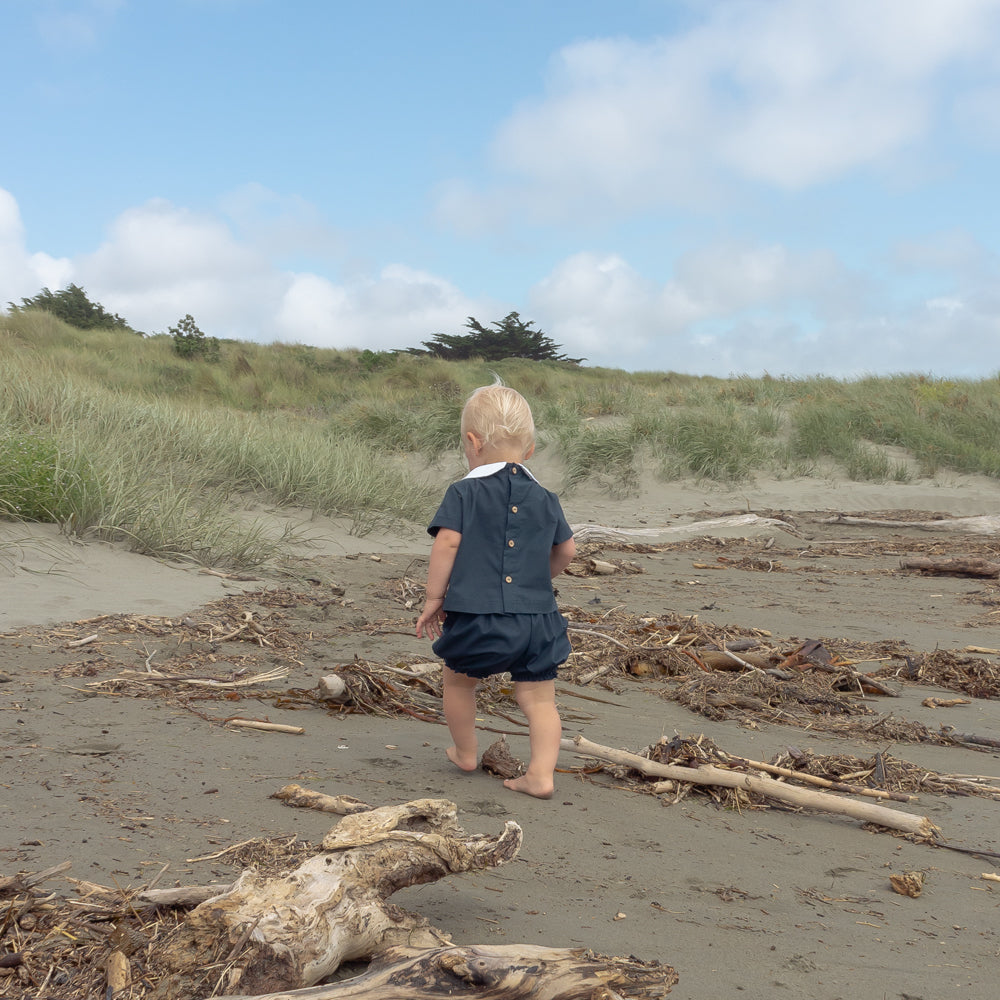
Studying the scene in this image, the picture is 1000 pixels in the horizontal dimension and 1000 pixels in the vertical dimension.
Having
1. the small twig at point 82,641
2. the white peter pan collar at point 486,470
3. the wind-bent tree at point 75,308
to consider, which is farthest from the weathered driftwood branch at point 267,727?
the wind-bent tree at point 75,308

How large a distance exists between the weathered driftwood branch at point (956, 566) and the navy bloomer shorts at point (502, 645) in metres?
6.51

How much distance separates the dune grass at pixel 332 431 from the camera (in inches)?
261

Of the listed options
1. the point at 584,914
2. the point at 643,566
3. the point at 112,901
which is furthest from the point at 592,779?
the point at 643,566

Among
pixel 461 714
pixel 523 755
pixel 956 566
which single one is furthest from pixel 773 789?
pixel 956 566

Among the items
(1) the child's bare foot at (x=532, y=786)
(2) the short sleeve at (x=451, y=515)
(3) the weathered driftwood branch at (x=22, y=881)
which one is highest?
(2) the short sleeve at (x=451, y=515)

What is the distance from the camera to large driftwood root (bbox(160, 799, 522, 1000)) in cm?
161

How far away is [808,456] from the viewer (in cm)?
1478

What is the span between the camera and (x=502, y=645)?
9.89ft

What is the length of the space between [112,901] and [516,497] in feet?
5.77

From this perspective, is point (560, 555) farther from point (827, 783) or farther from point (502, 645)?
point (827, 783)

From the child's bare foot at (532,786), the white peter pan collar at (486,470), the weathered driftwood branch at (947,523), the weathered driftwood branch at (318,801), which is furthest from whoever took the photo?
the weathered driftwood branch at (947,523)

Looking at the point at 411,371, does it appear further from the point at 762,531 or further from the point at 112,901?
the point at 112,901

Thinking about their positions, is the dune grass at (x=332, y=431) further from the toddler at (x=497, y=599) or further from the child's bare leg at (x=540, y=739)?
the child's bare leg at (x=540, y=739)

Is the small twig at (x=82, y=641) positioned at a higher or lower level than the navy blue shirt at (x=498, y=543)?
lower
